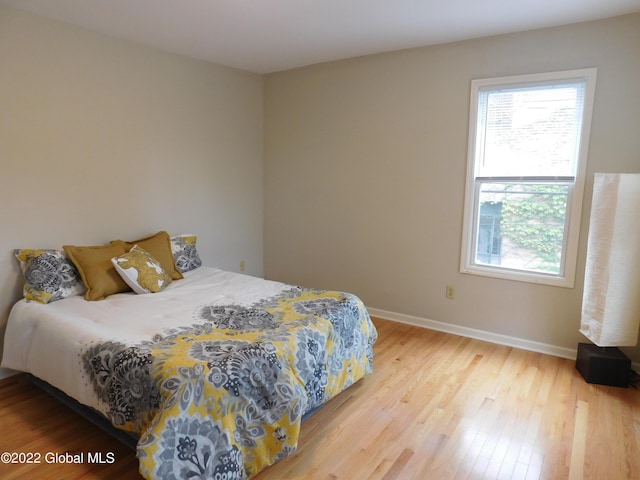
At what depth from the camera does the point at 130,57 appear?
10.9 ft

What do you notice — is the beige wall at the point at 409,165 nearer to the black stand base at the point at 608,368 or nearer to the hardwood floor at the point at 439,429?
the black stand base at the point at 608,368

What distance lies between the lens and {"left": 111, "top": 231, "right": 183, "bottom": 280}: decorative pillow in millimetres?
3301

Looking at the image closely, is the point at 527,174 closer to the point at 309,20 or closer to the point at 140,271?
the point at 309,20

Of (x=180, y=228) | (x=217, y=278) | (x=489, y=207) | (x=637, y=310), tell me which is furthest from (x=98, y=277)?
(x=637, y=310)

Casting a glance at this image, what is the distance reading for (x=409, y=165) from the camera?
3.71 m

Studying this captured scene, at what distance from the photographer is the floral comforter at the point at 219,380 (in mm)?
1685

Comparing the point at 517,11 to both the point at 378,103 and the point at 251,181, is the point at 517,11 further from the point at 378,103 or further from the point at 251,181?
the point at 251,181

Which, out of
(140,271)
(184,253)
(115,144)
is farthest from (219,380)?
(115,144)

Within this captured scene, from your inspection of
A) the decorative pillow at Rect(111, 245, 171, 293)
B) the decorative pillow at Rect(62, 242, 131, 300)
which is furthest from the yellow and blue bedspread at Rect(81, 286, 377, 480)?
the decorative pillow at Rect(62, 242, 131, 300)

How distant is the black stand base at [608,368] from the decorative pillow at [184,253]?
3131mm

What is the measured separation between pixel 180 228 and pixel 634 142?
3688mm

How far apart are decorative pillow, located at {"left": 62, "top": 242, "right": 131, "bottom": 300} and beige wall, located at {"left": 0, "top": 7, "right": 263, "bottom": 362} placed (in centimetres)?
25

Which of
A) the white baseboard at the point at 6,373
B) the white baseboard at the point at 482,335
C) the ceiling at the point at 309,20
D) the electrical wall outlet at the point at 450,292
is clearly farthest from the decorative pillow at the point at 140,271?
the electrical wall outlet at the point at 450,292

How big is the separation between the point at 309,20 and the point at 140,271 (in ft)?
7.04
